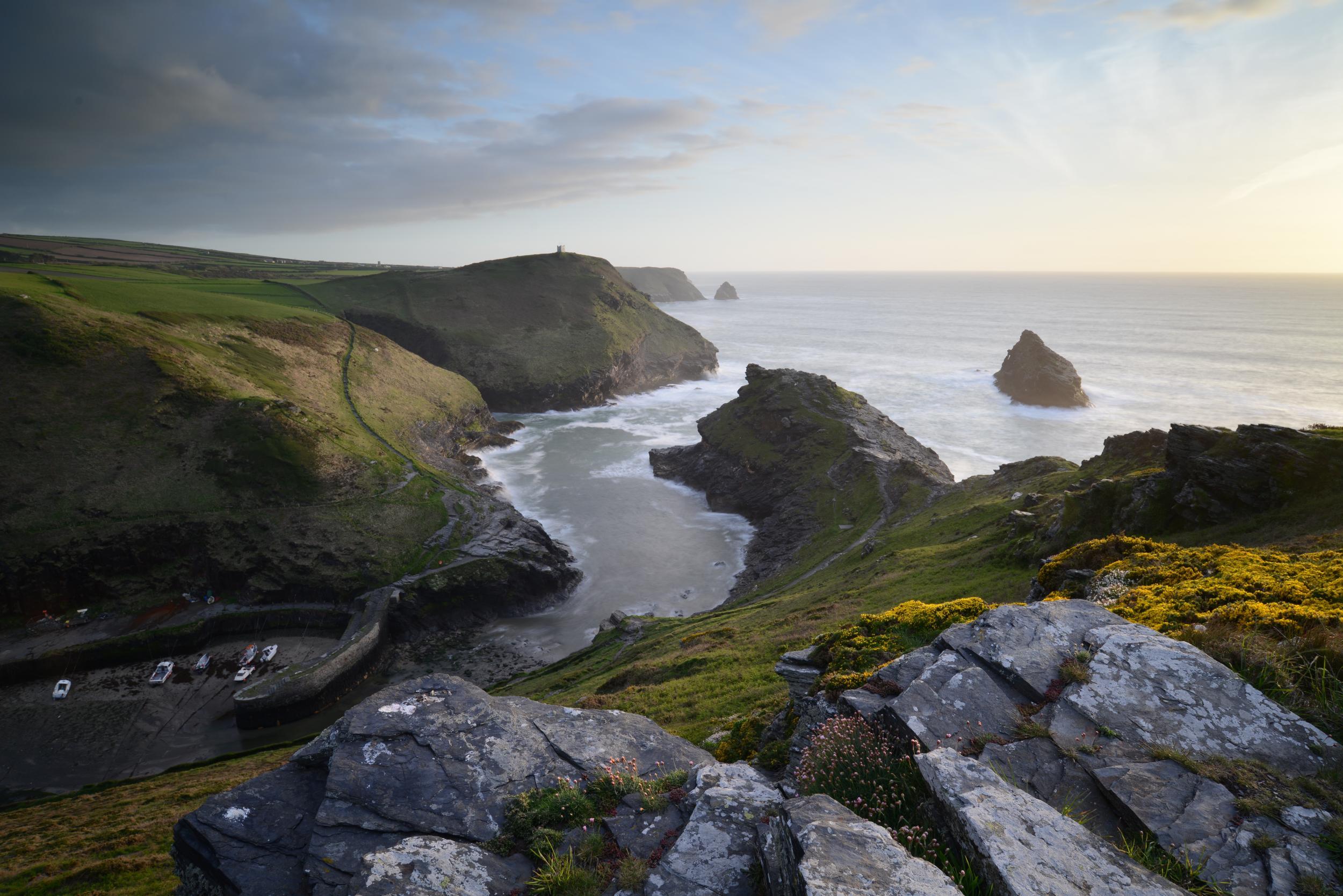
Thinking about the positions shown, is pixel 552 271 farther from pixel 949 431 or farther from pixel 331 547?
pixel 331 547

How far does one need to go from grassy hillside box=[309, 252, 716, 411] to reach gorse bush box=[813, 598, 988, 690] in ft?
373

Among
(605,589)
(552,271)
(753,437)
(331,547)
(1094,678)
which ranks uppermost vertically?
(552,271)

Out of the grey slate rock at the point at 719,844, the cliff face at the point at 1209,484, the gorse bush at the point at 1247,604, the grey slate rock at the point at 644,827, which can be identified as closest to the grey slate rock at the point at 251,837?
the grey slate rock at the point at 644,827

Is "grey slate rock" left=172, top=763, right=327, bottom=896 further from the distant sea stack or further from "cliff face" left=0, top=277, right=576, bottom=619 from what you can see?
the distant sea stack

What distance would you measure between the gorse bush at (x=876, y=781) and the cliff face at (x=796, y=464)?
45.5m

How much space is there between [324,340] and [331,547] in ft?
205

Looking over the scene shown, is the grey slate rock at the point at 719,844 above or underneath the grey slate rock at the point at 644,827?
above

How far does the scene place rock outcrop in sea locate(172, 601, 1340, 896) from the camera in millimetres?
6613

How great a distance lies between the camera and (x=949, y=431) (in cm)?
10206

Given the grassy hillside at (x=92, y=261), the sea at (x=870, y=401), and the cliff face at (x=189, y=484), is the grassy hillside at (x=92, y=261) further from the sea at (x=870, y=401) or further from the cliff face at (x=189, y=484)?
the sea at (x=870, y=401)

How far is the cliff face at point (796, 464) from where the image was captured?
Answer: 202ft

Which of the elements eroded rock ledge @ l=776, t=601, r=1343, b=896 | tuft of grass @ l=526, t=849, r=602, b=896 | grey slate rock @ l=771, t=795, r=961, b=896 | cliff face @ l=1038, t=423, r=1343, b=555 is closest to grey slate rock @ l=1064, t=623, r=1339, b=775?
eroded rock ledge @ l=776, t=601, r=1343, b=896

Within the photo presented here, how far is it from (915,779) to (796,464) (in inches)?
2573

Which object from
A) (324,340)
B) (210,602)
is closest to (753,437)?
(210,602)
